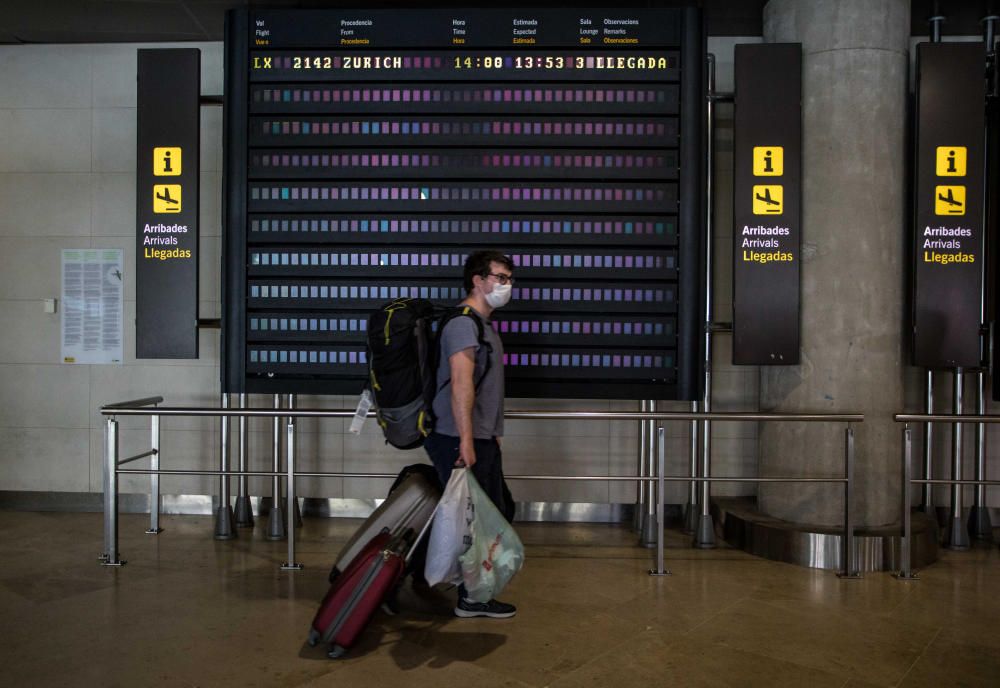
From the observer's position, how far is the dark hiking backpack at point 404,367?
3.45 meters

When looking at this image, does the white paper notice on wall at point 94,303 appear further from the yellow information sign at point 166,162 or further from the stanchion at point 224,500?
the yellow information sign at point 166,162

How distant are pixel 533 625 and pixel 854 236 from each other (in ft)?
9.68

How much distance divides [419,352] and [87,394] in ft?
11.7

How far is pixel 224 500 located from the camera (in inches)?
201

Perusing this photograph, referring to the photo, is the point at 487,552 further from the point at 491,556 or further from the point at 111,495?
the point at 111,495

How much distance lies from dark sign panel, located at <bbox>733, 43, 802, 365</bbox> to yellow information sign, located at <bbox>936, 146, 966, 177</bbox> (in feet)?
3.05

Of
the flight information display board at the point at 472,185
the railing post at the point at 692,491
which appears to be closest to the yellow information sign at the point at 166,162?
the flight information display board at the point at 472,185

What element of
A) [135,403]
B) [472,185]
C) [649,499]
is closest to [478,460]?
[472,185]

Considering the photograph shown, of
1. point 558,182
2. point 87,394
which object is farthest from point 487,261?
point 87,394

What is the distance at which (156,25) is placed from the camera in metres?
5.34

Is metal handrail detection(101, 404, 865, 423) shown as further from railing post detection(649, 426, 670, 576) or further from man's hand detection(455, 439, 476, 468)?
man's hand detection(455, 439, 476, 468)

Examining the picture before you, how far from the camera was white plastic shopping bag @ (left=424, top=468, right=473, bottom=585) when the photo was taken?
10.6 ft

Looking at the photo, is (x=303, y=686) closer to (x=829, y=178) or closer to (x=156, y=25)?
(x=829, y=178)

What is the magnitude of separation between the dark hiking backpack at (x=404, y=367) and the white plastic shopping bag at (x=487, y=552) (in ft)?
1.38
